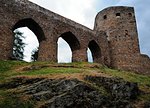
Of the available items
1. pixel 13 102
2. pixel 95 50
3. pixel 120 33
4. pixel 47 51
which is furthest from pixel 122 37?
pixel 13 102

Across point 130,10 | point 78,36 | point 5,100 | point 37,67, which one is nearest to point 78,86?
point 5,100

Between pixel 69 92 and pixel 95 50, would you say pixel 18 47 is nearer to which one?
pixel 95 50

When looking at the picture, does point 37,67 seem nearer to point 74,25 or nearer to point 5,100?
point 5,100

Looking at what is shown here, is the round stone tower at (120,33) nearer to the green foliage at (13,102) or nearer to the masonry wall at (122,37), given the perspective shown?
the masonry wall at (122,37)

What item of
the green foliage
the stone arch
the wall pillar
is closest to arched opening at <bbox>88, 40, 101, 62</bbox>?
the wall pillar

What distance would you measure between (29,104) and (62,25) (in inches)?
620

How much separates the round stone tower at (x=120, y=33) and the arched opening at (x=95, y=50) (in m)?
1.57

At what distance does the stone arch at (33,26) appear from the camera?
22.8m

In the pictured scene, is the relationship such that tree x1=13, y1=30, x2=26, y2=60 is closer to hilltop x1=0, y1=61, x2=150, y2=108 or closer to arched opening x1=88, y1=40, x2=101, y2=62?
arched opening x1=88, y1=40, x2=101, y2=62

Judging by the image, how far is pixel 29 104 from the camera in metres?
10.3

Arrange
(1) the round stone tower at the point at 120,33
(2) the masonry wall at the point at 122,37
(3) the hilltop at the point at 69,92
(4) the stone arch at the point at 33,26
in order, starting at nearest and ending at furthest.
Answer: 1. (3) the hilltop at the point at 69,92
2. (4) the stone arch at the point at 33,26
3. (2) the masonry wall at the point at 122,37
4. (1) the round stone tower at the point at 120,33

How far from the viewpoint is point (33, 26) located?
77.2 ft

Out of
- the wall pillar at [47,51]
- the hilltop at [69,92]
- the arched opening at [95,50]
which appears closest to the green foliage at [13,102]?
the hilltop at [69,92]

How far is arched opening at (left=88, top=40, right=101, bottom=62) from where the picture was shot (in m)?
29.1
